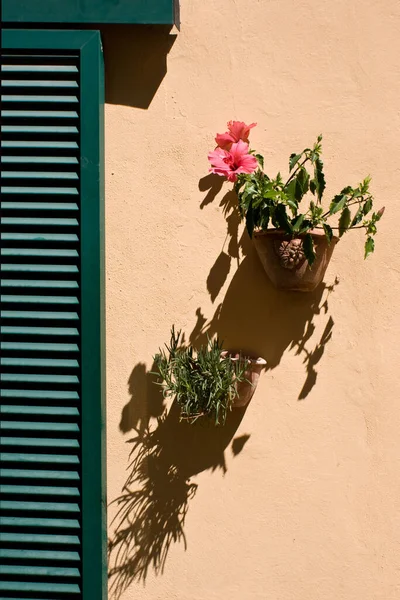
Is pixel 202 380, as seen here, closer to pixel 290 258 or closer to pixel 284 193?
pixel 290 258

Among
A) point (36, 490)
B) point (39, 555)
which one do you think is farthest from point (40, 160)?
point (39, 555)

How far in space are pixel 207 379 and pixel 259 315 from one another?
1.15ft

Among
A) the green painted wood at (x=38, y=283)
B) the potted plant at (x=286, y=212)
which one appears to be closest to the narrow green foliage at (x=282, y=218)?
the potted plant at (x=286, y=212)

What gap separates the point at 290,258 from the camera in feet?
7.73

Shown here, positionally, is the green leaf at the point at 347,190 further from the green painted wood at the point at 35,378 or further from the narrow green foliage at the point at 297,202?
the green painted wood at the point at 35,378

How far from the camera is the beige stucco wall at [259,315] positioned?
249 centimetres

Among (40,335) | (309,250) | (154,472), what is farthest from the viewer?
(154,472)

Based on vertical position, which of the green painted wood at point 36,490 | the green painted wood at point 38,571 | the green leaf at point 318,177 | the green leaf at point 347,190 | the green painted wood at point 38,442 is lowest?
the green painted wood at point 38,571

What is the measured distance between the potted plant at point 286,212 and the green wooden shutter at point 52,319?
1.50 ft

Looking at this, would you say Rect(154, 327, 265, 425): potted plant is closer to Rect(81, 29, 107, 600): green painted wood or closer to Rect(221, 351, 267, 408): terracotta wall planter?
Rect(221, 351, 267, 408): terracotta wall planter

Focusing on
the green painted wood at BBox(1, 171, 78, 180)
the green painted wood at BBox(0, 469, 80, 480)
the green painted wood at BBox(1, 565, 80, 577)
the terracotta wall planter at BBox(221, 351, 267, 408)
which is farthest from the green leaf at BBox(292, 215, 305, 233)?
the green painted wood at BBox(1, 565, 80, 577)

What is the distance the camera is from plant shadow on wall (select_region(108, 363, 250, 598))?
8.22 ft

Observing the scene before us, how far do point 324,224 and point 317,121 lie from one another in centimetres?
45

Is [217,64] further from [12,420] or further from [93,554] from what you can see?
[93,554]
